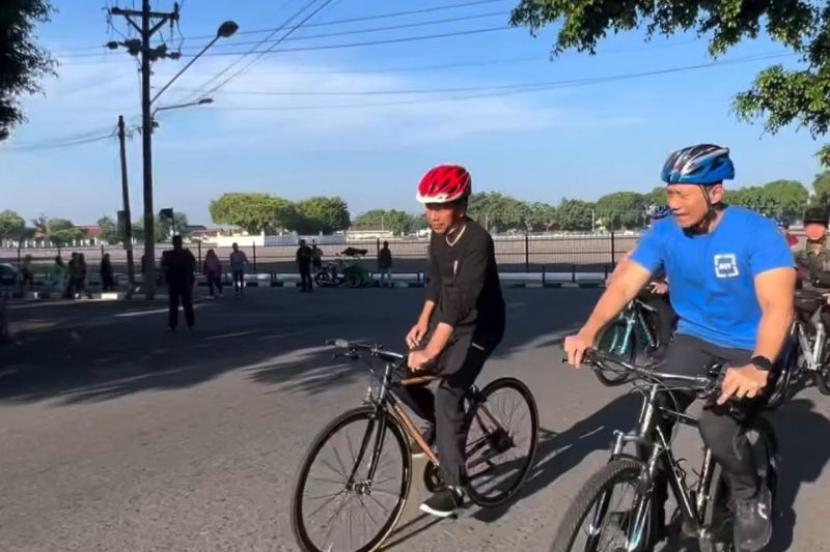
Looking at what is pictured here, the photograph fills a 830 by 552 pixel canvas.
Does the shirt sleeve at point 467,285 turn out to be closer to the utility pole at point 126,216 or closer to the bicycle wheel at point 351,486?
the bicycle wheel at point 351,486

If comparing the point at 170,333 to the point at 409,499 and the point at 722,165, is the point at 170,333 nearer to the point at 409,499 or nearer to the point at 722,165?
the point at 409,499

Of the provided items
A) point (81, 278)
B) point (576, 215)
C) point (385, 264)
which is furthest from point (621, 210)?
point (81, 278)

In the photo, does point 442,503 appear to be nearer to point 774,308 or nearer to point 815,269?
point 774,308

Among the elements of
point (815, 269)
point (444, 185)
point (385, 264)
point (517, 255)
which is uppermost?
point (444, 185)

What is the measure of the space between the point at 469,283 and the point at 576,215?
377ft

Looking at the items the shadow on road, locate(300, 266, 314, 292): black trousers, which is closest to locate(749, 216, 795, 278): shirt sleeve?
the shadow on road

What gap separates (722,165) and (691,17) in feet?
21.1

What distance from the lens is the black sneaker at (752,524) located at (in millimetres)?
3906

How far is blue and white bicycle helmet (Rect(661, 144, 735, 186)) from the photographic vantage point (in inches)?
144

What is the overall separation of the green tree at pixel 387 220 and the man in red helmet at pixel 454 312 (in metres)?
132

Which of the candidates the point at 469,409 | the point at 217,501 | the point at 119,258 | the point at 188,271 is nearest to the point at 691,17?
the point at 469,409

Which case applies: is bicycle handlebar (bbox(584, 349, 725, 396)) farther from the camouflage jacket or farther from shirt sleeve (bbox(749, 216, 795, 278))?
the camouflage jacket

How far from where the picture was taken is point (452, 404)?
4695 millimetres

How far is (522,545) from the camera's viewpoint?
4.73 m
